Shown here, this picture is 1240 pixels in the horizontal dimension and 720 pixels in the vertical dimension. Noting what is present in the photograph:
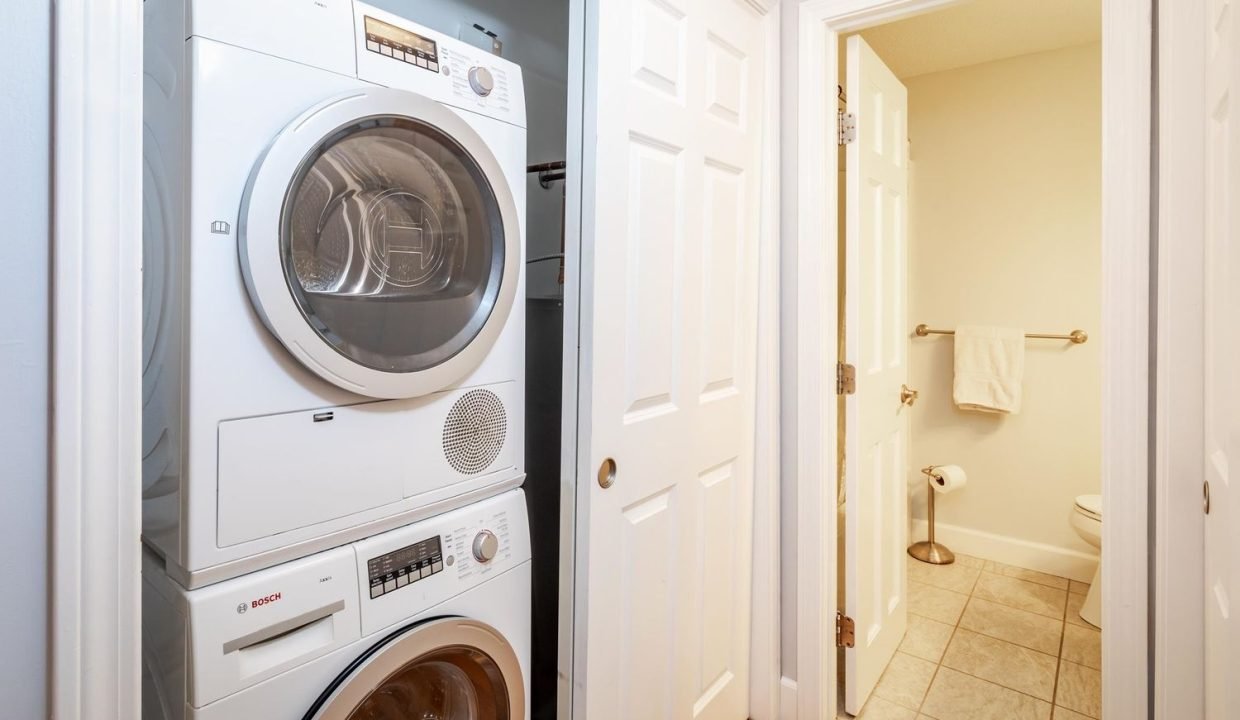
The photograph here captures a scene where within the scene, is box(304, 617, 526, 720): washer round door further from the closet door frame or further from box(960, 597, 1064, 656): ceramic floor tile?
box(960, 597, 1064, 656): ceramic floor tile

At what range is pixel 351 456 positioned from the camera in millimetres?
942

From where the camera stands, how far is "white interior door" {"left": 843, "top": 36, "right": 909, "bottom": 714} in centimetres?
189

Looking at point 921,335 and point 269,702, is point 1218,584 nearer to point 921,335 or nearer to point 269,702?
point 269,702

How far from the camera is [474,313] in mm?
1100

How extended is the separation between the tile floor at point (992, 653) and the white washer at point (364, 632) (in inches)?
55.6

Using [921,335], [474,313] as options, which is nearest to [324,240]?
[474,313]

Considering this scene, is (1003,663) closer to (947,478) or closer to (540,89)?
(947,478)

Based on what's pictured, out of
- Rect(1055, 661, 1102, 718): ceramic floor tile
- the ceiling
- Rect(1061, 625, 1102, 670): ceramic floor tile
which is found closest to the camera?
Rect(1055, 661, 1102, 718): ceramic floor tile

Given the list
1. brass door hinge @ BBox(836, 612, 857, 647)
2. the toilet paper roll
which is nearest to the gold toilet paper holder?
the toilet paper roll

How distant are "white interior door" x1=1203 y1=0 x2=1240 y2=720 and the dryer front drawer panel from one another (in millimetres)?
1079

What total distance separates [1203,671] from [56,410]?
190 centimetres

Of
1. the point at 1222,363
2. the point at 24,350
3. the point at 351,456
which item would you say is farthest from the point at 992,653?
the point at 24,350

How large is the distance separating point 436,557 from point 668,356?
2.20 feet

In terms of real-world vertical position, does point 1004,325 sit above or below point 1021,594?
above
